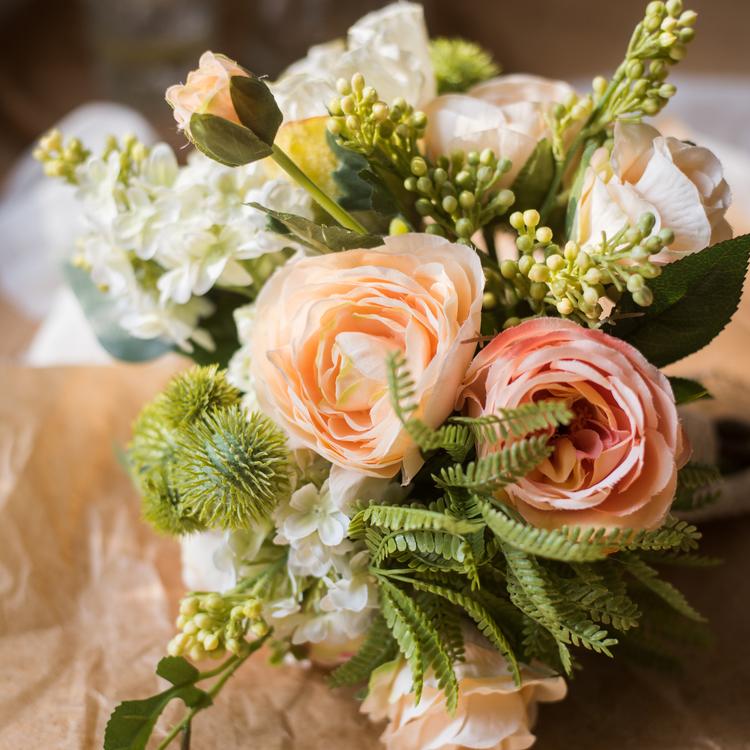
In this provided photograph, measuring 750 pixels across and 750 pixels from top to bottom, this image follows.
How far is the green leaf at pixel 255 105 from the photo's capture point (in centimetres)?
46

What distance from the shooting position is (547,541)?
399 mm

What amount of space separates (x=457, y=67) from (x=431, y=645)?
0.45m

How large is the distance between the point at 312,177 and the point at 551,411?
0.24 meters

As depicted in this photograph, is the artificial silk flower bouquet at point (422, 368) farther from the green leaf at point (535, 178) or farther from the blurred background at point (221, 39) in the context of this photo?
the blurred background at point (221, 39)

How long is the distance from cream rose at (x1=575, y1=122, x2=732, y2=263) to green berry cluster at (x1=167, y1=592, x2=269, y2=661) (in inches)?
11.2

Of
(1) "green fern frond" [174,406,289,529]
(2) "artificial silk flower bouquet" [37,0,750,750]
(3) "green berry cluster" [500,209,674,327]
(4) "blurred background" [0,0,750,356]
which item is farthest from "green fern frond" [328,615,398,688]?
(4) "blurred background" [0,0,750,356]

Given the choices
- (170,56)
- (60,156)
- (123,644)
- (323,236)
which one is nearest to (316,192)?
(323,236)

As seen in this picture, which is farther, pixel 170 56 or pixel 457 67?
pixel 170 56

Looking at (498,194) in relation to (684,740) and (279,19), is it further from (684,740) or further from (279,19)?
(279,19)

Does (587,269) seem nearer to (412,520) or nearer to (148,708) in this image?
(412,520)

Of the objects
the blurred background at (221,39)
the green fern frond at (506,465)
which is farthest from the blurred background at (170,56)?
the green fern frond at (506,465)

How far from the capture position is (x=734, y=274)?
18.9 inches

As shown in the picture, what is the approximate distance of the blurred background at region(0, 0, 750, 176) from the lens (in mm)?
1863

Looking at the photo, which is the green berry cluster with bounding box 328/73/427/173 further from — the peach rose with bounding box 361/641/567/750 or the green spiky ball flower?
the peach rose with bounding box 361/641/567/750
